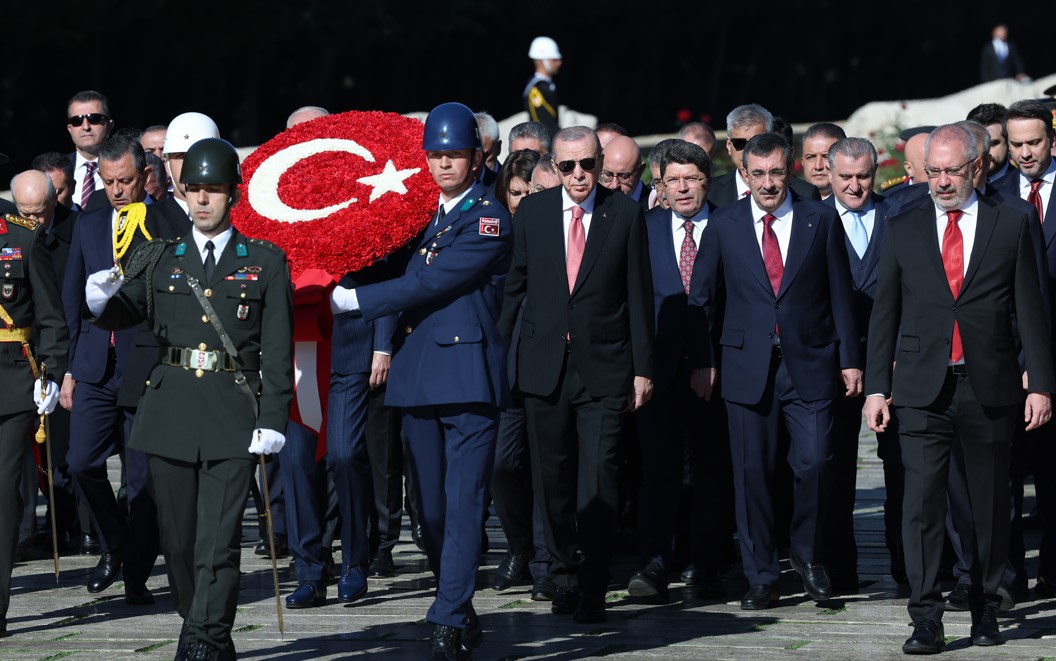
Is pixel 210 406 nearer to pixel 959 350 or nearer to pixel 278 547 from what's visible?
pixel 959 350

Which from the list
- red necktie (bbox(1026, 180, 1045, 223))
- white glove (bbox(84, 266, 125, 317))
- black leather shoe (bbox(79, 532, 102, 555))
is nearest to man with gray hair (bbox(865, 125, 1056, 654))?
red necktie (bbox(1026, 180, 1045, 223))

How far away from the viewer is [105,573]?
10633 mm

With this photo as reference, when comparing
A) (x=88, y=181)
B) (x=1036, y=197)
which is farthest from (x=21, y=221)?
(x=1036, y=197)

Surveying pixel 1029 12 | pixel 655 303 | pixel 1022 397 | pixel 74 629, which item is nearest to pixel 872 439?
pixel 655 303

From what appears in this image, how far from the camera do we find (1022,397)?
361 inches

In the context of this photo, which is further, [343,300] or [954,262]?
[954,262]

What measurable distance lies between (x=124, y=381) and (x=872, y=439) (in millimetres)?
7754

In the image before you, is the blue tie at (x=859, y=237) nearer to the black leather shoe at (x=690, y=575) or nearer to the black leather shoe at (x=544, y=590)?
the black leather shoe at (x=690, y=575)

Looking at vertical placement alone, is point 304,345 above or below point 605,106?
below

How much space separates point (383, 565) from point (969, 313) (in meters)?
3.72

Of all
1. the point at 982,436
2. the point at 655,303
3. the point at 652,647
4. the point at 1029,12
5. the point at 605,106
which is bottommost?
the point at 652,647

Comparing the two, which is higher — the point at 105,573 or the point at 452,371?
the point at 452,371

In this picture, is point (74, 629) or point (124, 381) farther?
point (124, 381)

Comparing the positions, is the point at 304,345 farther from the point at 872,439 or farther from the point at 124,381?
the point at 872,439
